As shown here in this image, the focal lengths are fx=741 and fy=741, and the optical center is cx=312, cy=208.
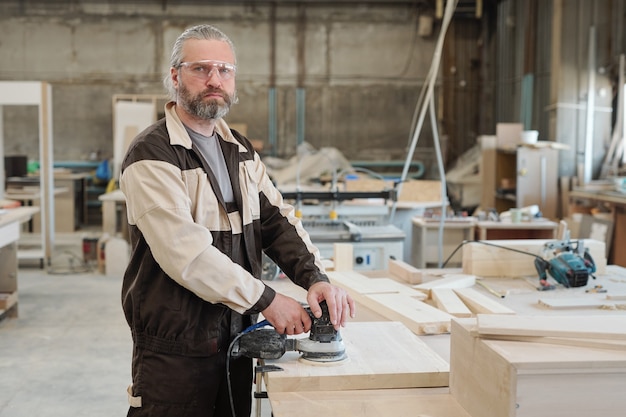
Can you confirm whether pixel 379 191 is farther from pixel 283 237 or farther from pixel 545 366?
pixel 545 366

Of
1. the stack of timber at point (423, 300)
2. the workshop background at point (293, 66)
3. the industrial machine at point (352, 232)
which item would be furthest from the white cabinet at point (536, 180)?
the stack of timber at point (423, 300)

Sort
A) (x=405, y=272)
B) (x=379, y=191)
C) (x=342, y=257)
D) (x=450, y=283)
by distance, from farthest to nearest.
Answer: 1. (x=379, y=191)
2. (x=342, y=257)
3. (x=405, y=272)
4. (x=450, y=283)

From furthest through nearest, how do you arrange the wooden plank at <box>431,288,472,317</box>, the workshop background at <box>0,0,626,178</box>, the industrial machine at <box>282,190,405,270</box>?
the workshop background at <box>0,0,626,178</box> < the industrial machine at <box>282,190,405,270</box> < the wooden plank at <box>431,288,472,317</box>

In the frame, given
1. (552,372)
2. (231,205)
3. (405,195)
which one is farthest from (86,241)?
(552,372)

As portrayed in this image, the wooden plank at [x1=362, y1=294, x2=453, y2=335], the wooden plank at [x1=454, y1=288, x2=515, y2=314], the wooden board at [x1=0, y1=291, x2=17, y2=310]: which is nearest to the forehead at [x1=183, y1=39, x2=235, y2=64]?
the wooden plank at [x1=362, y1=294, x2=453, y2=335]

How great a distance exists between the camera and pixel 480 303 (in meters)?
2.50

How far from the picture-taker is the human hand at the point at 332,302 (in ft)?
5.92

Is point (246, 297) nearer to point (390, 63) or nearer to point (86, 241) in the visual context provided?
point (86, 241)

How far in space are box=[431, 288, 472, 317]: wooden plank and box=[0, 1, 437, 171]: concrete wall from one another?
892cm

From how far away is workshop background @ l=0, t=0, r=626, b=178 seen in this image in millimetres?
10992

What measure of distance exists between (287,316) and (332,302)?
0.12 metres

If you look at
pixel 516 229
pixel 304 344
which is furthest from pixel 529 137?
pixel 304 344

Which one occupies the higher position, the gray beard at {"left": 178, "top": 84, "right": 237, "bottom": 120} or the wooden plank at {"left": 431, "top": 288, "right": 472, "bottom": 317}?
the gray beard at {"left": 178, "top": 84, "right": 237, "bottom": 120}

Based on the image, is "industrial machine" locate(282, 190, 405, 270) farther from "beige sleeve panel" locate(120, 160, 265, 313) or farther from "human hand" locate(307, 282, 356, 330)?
"beige sleeve panel" locate(120, 160, 265, 313)
